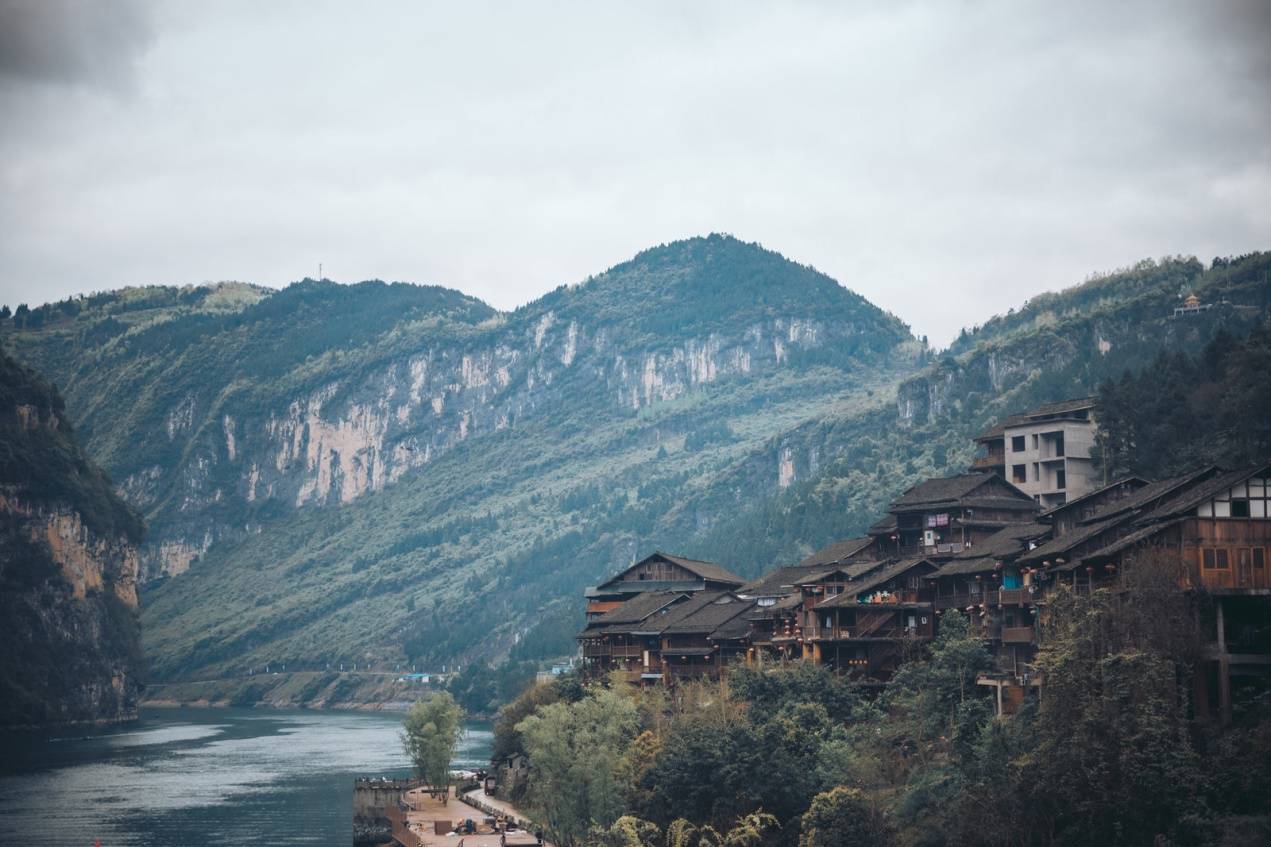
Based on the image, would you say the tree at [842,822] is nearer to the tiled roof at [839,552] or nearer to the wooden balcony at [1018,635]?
the wooden balcony at [1018,635]

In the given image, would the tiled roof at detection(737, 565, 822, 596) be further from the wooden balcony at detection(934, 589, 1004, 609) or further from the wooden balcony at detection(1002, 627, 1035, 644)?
the wooden balcony at detection(1002, 627, 1035, 644)

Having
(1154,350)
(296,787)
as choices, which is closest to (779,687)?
(296,787)

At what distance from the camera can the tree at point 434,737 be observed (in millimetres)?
134625

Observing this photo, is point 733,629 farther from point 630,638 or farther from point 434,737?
point 434,737

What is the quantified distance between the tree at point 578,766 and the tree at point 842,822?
16.7 m

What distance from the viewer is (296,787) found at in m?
155

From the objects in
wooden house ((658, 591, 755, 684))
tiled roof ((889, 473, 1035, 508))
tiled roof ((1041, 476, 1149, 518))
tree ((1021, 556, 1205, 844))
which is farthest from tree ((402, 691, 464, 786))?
tree ((1021, 556, 1205, 844))

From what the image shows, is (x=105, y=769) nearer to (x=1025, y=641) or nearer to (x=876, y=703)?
(x=876, y=703)

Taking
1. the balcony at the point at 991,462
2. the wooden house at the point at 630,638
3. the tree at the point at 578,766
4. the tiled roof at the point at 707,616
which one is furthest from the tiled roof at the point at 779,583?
the tree at the point at 578,766

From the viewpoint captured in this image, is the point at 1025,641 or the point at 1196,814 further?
the point at 1025,641

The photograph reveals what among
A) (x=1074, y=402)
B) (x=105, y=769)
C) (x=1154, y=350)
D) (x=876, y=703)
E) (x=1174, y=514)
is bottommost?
(x=105, y=769)

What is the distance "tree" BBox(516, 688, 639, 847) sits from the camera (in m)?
98.3

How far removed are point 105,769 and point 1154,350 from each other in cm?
12561

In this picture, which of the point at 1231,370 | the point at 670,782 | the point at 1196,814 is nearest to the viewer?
the point at 1196,814
